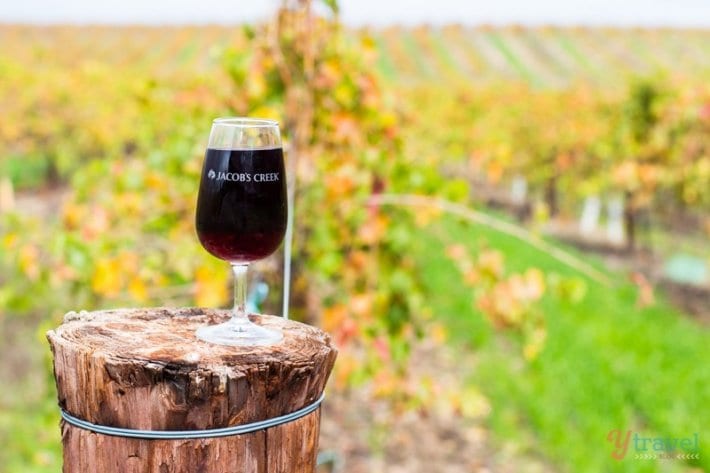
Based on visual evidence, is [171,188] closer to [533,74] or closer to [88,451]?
[88,451]

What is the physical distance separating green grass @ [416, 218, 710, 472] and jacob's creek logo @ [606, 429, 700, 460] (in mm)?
46


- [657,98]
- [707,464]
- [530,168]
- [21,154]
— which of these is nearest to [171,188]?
[707,464]

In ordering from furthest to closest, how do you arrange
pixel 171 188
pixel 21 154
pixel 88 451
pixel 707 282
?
pixel 21 154
pixel 707 282
pixel 171 188
pixel 88 451

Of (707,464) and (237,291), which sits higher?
(237,291)

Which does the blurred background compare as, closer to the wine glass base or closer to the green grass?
the green grass

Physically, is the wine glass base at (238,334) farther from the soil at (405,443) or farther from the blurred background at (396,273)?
the soil at (405,443)

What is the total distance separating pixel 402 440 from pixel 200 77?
9.04 ft

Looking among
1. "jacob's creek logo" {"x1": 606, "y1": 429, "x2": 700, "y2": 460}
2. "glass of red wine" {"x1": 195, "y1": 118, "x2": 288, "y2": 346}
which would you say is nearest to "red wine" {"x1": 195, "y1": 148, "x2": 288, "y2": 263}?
"glass of red wine" {"x1": 195, "y1": 118, "x2": 288, "y2": 346}

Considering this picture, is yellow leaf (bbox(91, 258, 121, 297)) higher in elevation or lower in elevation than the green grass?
higher

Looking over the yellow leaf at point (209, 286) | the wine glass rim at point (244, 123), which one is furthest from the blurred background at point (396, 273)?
the wine glass rim at point (244, 123)

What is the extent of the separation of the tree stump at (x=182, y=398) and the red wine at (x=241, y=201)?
19cm

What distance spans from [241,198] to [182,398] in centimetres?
36

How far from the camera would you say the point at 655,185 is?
1156cm

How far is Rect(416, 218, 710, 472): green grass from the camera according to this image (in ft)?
17.5
